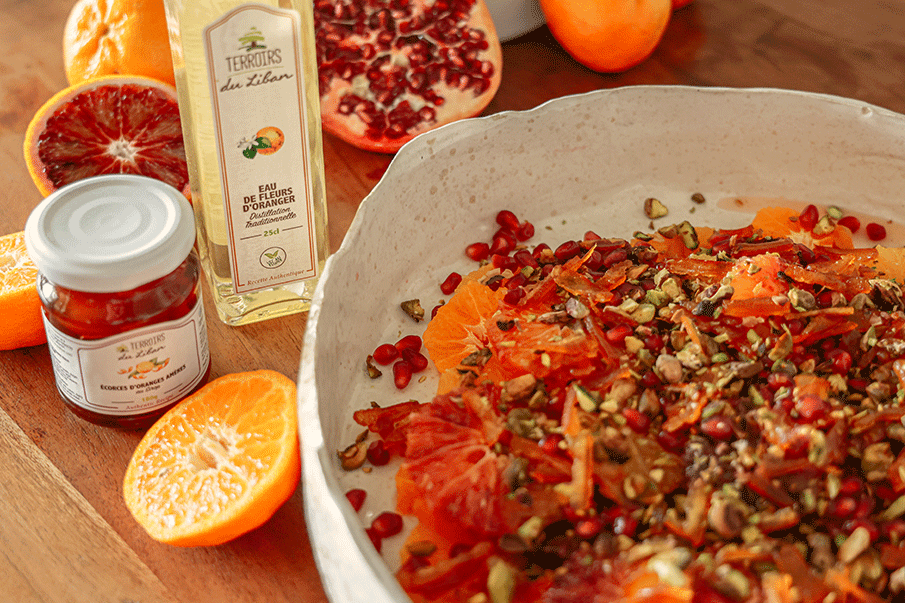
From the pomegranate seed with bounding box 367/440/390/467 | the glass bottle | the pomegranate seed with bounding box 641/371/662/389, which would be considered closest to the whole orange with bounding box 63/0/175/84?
the glass bottle

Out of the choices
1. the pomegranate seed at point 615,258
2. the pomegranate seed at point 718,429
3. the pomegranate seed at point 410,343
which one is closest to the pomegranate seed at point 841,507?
the pomegranate seed at point 718,429

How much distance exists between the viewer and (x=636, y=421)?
891 mm

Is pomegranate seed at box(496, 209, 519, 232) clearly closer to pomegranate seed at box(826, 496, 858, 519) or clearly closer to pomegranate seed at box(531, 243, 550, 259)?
pomegranate seed at box(531, 243, 550, 259)

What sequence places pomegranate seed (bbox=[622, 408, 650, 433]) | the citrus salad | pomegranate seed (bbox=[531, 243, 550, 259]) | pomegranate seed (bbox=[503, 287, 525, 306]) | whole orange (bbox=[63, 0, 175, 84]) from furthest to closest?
1. whole orange (bbox=[63, 0, 175, 84])
2. pomegranate seed (bbox=[531, 243, 550, 259])
3. pomegranate seed (bbox=[503, 287, 525, 306])
4. pomegranate seed (bbox=[622, 408, 650, 433])
5. the citrus salad

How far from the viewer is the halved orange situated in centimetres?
88

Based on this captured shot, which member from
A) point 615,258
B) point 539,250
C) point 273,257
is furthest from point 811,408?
point 273,257

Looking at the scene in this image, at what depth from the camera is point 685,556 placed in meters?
0.76

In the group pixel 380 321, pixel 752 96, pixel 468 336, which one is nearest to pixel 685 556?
pixel 468 336

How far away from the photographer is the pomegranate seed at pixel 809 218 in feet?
4.14

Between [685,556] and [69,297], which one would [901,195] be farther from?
[69,297]

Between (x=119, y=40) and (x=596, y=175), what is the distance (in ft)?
2.64

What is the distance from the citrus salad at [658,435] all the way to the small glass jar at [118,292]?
25 cm

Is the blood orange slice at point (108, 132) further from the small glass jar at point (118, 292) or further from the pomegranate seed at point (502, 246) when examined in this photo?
the pomegranate seed at point (502, 246)

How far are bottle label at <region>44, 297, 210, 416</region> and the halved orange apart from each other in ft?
0.17
